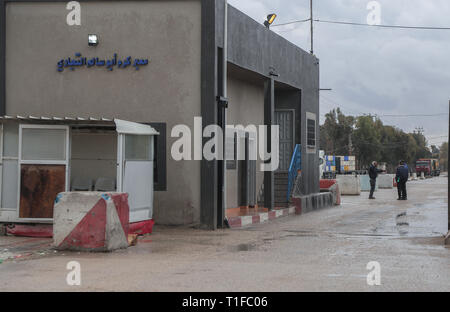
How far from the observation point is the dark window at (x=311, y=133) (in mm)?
24625

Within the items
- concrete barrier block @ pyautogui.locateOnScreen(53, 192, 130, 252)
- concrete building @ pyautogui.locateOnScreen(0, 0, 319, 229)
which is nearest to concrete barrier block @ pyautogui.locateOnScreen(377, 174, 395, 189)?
concrete building @ pyautogui.locateOnScreen(0, 0, 319, 229)

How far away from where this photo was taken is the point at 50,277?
884 centimetres

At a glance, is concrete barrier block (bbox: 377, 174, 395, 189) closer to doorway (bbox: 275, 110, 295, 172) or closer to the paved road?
doorway (bbox: 275, 110, 295, 172)

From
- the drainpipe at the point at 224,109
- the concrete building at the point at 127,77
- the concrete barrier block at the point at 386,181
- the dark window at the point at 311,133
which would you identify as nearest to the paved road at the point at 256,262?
the drainpipe at the point at 224,109

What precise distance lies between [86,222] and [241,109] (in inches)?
403

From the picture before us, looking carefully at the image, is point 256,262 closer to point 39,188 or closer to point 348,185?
point 39,188

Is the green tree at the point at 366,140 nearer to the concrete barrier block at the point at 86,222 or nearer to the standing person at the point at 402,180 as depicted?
the standing person at the point at 402,180

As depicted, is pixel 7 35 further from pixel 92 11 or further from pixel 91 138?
pixel 91 138

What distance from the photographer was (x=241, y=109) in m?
21.0

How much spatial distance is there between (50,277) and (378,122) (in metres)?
98.6

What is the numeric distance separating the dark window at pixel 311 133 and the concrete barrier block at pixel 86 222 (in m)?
13.8

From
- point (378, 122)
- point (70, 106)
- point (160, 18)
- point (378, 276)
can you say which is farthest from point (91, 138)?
point (378, 122)

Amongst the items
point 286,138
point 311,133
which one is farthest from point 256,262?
point 311,133

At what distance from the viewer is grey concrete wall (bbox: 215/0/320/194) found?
1756cm
